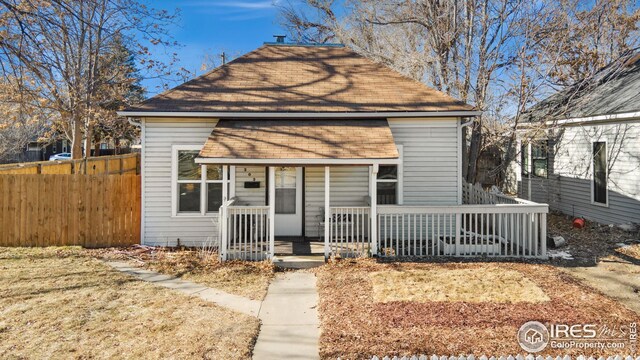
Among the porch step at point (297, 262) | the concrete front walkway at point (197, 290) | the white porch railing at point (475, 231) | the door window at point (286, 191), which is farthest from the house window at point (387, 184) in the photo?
the concrete front walkway at point (197, 290)

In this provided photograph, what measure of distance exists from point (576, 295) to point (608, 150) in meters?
7.96

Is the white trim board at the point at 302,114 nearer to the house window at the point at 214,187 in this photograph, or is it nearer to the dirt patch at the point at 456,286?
the house window at the point at 214,187

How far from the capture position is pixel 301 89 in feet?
35.8

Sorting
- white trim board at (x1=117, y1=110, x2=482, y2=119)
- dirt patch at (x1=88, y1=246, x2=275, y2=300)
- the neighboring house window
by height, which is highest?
white trim board at (x1=117, y1=110, x2=482, y2=119)

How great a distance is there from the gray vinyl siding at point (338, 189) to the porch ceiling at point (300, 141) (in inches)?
45.9

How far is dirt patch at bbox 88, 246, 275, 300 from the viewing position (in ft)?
23.1

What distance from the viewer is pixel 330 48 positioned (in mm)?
13078

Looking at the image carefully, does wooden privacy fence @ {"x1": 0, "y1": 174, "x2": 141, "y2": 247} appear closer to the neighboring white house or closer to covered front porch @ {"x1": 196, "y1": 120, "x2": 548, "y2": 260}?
covered front porch @ {"x1": 196, "y1": 120, "x2": 548, "y2": 260}

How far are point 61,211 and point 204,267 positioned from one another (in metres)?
4.41

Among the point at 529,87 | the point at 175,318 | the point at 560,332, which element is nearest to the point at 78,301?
the point at 175,318

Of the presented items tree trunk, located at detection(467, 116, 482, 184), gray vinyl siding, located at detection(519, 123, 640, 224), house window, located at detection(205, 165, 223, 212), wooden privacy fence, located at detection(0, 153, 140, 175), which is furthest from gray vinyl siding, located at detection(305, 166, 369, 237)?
wooden privacy fence, located at detection(0, 153, 140, 175)

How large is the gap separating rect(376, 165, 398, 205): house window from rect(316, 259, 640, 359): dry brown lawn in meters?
3.33

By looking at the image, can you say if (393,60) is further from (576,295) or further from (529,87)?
(576,295)

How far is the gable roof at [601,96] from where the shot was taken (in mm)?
12008
